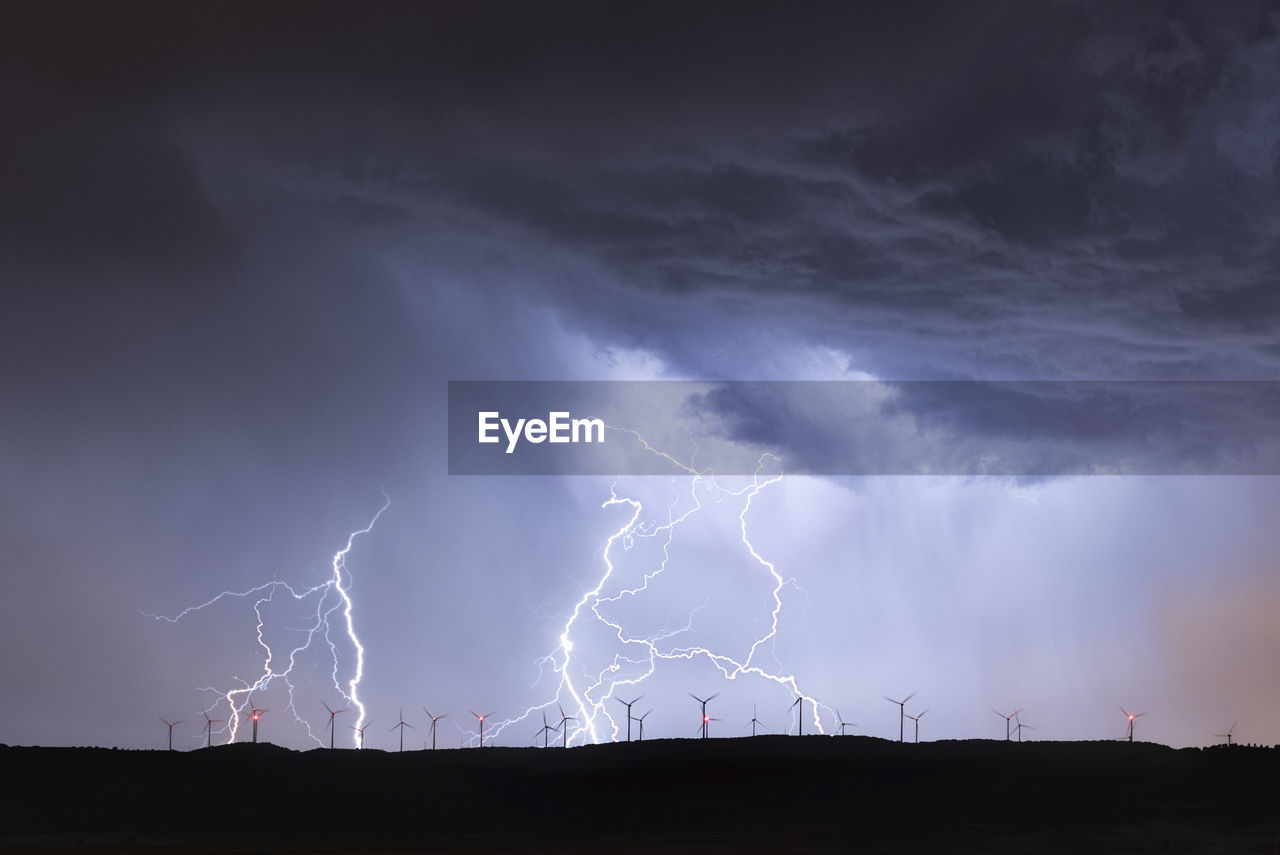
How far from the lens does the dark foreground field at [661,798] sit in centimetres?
6512

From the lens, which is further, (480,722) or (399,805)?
(480,722)

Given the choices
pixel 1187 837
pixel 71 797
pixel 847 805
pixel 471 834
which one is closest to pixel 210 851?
pixel 471 834

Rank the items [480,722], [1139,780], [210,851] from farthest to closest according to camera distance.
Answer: [480,722] < [1139,780] < [210,851]

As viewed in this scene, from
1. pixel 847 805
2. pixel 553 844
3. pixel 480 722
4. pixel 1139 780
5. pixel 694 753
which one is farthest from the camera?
pixel 480 722

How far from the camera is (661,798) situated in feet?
287

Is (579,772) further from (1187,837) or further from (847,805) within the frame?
(1187,837)

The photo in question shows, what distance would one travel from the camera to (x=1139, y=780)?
8806 cm

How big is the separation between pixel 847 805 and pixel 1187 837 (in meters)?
21.6

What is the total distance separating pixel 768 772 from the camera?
97188 millimetres

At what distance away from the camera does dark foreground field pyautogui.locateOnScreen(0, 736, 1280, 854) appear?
65.1 meters

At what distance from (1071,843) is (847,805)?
1981 cm

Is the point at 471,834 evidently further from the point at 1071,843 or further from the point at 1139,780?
the point at 1139,780

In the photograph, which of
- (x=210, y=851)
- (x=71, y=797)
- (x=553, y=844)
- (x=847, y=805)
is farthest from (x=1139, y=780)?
(x=71, y=797)

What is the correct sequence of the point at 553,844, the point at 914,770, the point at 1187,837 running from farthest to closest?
the point at 914,770 → the point at 1187,837 → the point at 553,844
